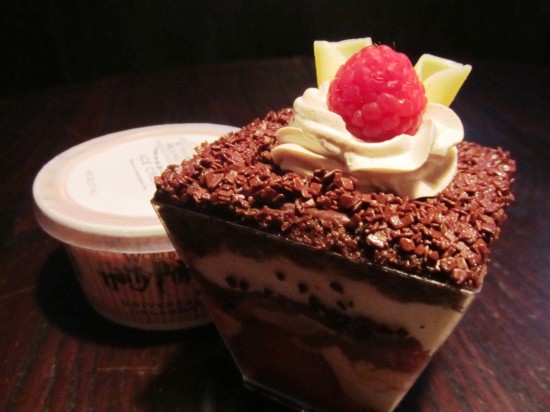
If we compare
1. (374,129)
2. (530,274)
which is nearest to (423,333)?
(374,129)

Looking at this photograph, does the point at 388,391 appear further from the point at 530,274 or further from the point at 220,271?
the point at 530,274

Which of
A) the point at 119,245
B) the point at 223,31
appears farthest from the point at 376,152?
the point at 223,31

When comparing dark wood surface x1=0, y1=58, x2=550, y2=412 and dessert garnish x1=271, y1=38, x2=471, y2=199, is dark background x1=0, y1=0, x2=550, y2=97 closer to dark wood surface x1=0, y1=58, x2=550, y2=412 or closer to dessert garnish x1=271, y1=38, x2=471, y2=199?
dark wood surface x1=0, y1=58, x2=550, y2=412

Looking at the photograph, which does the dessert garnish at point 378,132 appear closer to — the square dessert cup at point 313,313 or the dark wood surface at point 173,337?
the square dessert cup at point 313,313

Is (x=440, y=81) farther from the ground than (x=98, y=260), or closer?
farther from the ground

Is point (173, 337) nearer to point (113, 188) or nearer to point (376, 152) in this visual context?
point (113, 188)

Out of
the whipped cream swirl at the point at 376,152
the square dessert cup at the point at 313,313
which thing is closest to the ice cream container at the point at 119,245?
the square dessert cup at the point at 313,313

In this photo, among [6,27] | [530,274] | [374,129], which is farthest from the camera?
[6,27]
